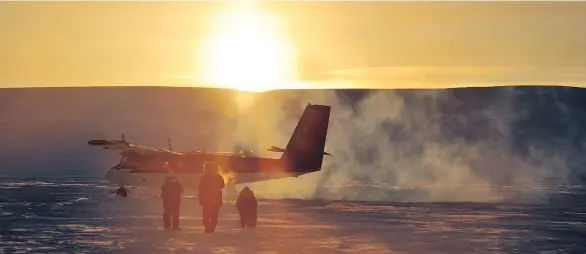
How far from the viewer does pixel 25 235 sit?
29.4 meters

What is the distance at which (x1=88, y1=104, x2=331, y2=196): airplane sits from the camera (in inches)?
1362

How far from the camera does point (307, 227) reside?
29.6 m

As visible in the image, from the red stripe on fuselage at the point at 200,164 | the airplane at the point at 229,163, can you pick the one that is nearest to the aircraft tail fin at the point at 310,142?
the airplane at the point at 229,163

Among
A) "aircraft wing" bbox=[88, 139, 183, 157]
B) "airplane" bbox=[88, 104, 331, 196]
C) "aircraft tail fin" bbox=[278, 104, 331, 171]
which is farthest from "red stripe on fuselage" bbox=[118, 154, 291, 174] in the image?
"aircraft tail fin" bbox=[278, 104, 331, 171]

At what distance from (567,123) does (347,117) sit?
806 inches

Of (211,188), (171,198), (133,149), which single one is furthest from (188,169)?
(211,188)

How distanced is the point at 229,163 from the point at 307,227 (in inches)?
252

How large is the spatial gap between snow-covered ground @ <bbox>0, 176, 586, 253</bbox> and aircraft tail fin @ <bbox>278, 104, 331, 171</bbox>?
6.23 feet

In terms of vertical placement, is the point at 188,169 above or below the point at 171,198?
above

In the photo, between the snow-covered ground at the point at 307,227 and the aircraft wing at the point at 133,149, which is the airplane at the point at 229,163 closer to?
the aircraft wing at the point at 133,149

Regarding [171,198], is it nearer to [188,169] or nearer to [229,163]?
[188,169]

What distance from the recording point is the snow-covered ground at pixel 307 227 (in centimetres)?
2520

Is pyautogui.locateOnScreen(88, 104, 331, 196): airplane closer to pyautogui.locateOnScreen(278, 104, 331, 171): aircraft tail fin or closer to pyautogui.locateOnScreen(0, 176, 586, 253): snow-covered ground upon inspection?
pyautogui.locateOnScreen(278, 104, 331, 171): aircraft tail fin

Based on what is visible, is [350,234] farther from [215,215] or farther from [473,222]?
[473,222]
